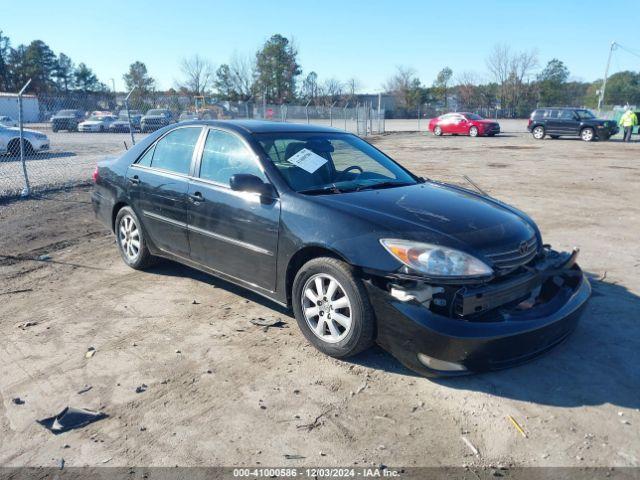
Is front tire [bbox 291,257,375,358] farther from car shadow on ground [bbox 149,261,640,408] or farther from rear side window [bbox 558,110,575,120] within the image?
rear side window [bbox 558,110,575,120]

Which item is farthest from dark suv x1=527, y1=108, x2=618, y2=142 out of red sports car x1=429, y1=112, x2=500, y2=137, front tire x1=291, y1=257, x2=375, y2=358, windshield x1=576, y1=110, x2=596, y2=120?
front tire x1=291, y1=257, x2=375, y2=358

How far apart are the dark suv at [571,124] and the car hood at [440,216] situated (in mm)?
27035

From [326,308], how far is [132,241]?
2847mm

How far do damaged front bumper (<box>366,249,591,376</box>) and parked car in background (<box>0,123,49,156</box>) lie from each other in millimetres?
16281

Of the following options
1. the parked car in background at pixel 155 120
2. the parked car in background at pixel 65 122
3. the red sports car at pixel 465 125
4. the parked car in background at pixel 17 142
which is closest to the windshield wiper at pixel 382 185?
the parked car in background at pixel 17 142

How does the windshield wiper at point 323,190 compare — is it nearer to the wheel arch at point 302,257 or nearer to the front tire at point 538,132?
the wheel arch at point 302,257

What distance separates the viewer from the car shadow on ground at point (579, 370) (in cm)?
319

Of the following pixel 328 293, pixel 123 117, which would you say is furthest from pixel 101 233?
pixel 123 117

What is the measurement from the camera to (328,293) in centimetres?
357

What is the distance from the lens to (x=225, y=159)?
4.54m

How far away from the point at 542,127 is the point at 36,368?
3052cm

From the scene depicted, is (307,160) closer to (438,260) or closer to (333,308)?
(333,308)

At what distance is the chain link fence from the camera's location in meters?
12.4

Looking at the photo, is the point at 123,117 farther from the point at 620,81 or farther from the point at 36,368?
the point at 620,81
